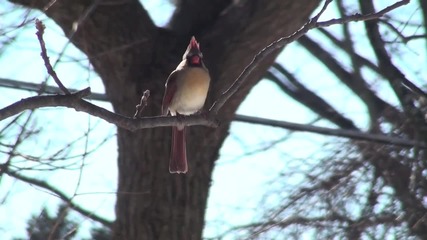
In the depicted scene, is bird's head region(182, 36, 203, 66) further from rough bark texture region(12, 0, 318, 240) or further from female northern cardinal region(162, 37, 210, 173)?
rough bark texture region(12, 0, 318, 240)

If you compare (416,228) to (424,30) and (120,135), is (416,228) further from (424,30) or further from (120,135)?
(120,135)

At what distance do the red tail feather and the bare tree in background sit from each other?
0.19 m

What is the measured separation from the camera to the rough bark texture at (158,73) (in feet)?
16.3

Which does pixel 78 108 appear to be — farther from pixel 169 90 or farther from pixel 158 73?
pixel 158 73

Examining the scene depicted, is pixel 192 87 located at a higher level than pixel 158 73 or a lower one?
lower

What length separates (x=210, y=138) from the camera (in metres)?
5.23

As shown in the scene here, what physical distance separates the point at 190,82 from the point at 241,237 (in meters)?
1.25

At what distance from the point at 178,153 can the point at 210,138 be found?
1.50 feet

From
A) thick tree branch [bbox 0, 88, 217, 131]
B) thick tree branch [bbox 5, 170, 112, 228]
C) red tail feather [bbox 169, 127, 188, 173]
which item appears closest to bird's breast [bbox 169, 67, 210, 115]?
red tail feather [bbox 169, 127, 188, 173]

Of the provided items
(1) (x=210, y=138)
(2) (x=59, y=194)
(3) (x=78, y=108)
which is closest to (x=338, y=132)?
(1) (x=210, y=138)

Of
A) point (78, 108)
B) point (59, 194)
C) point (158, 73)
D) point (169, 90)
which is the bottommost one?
point (78, 108)

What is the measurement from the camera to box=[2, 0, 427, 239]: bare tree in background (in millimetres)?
4969

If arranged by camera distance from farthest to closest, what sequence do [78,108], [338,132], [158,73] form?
1. [338,132]
2. [158,73]
3. [78,108]

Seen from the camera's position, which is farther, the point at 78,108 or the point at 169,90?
the point at 169,90
